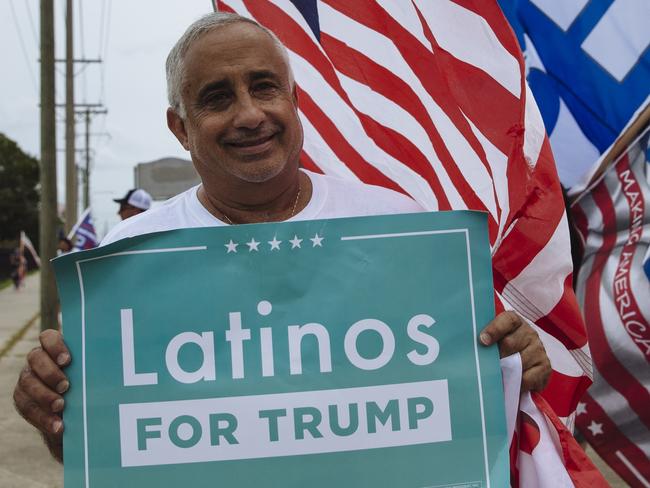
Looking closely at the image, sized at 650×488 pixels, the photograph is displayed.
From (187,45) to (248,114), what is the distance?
246 mm

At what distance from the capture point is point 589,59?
339 cm

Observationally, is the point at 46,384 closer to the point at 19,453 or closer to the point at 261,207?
the point at 261,207

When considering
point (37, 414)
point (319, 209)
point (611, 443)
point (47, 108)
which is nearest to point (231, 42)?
point (319, 209)

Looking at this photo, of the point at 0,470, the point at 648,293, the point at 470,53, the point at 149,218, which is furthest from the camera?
the point at 0,470

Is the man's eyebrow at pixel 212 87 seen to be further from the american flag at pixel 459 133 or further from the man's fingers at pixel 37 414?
the american flag at pixel 459 133

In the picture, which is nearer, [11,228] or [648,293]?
[648,293]

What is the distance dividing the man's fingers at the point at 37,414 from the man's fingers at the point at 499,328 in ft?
2.91

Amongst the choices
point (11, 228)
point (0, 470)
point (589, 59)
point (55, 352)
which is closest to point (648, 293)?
point (589, 59)

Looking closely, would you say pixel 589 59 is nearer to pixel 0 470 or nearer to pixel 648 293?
pixel 648 293

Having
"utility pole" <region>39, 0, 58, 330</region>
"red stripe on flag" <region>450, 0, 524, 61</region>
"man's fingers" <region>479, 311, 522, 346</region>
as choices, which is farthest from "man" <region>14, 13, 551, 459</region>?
"utility pole" <region>39, 0, 58, 330</region>

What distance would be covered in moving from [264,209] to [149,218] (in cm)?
28

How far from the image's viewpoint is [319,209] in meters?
1.99

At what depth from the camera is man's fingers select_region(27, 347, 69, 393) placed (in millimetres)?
1692

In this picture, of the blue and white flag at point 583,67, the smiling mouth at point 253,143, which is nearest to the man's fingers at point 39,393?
the smiling mouth at point 253,143
